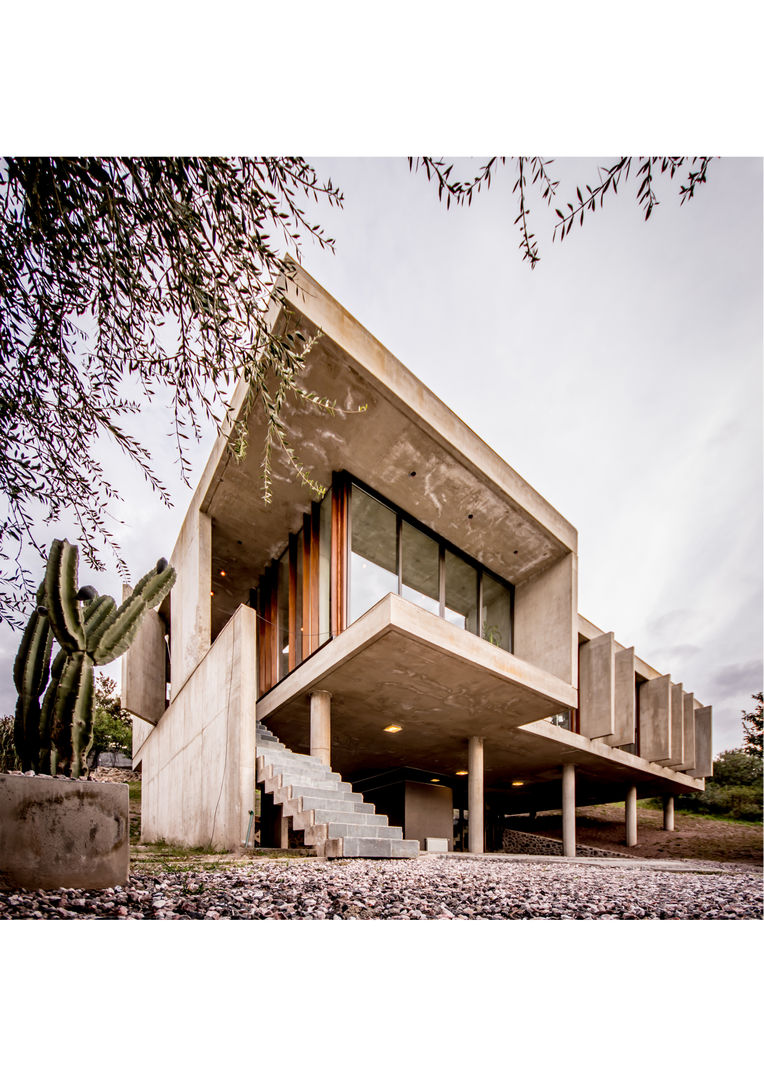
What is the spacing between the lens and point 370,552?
35.0 ft

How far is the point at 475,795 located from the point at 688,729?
42.7ft

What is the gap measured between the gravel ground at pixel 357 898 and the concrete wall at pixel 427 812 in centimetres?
1173

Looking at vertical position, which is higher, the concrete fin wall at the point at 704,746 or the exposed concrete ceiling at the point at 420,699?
the exposed concrete ceiling at the point at 420,699

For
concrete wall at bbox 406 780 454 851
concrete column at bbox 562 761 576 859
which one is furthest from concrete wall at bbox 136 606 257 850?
concrete column at bbox 562 761 576 859

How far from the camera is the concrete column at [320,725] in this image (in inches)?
360

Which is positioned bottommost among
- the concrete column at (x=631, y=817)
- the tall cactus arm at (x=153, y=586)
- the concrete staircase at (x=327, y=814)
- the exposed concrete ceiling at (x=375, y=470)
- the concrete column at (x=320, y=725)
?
the concrete column at (x=631, y=817)

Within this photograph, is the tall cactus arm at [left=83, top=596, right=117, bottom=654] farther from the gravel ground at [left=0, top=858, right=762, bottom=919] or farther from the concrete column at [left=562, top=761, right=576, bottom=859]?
the concrete column at [left=562, top=761, right=576, bottom=859]

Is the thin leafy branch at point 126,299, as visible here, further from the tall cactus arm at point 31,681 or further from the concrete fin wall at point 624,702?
the concrete fin wall at point 624,702

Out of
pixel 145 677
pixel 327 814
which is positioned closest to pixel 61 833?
pixel 327 814

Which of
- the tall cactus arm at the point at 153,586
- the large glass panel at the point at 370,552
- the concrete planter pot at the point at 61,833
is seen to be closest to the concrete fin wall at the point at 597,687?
the large glass panel at the point at 370,552

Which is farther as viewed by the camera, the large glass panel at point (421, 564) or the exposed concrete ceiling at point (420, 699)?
the large glass panel at point (421, 564)

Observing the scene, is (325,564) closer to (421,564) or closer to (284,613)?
(421,564)
